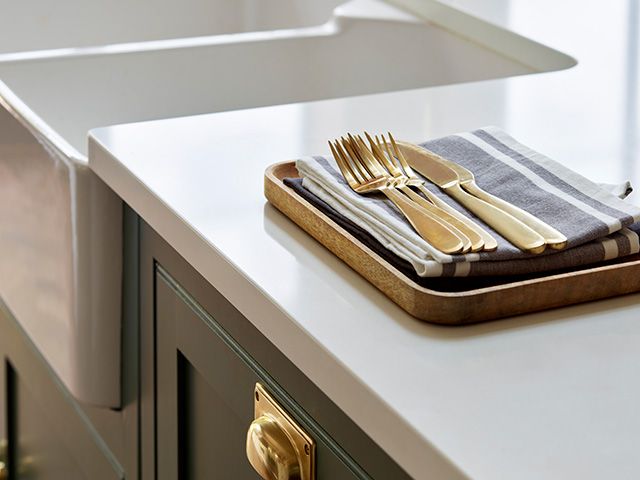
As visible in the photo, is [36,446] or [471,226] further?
[36,446]

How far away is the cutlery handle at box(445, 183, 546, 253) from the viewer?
679mm

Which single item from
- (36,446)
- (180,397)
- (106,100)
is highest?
(106,100)

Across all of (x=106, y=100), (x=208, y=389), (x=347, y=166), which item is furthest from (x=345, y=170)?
(x=106, y=100)

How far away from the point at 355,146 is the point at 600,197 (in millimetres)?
184

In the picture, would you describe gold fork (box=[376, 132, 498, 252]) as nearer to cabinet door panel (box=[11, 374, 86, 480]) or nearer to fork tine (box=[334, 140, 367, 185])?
fork tine (box=[334, 140, 367, 185])

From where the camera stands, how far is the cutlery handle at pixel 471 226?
0.67m

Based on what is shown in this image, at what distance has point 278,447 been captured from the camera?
733 mm

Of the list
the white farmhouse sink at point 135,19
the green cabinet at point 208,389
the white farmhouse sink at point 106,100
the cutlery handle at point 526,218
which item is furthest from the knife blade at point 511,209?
the white farmhouse sink at point 135,19

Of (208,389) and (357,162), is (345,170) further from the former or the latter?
(208,389)

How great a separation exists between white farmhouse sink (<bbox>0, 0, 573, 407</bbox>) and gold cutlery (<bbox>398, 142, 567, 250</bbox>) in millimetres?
350

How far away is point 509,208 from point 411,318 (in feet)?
0.43

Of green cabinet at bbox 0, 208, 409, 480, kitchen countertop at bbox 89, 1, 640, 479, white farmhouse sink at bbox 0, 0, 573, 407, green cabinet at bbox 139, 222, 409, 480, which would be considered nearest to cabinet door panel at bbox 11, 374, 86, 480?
green cabinet at bbox 0, 208, 409, 480

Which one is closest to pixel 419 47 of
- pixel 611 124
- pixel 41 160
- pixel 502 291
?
pixel 611 124

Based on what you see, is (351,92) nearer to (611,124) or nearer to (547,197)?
(611,124)
